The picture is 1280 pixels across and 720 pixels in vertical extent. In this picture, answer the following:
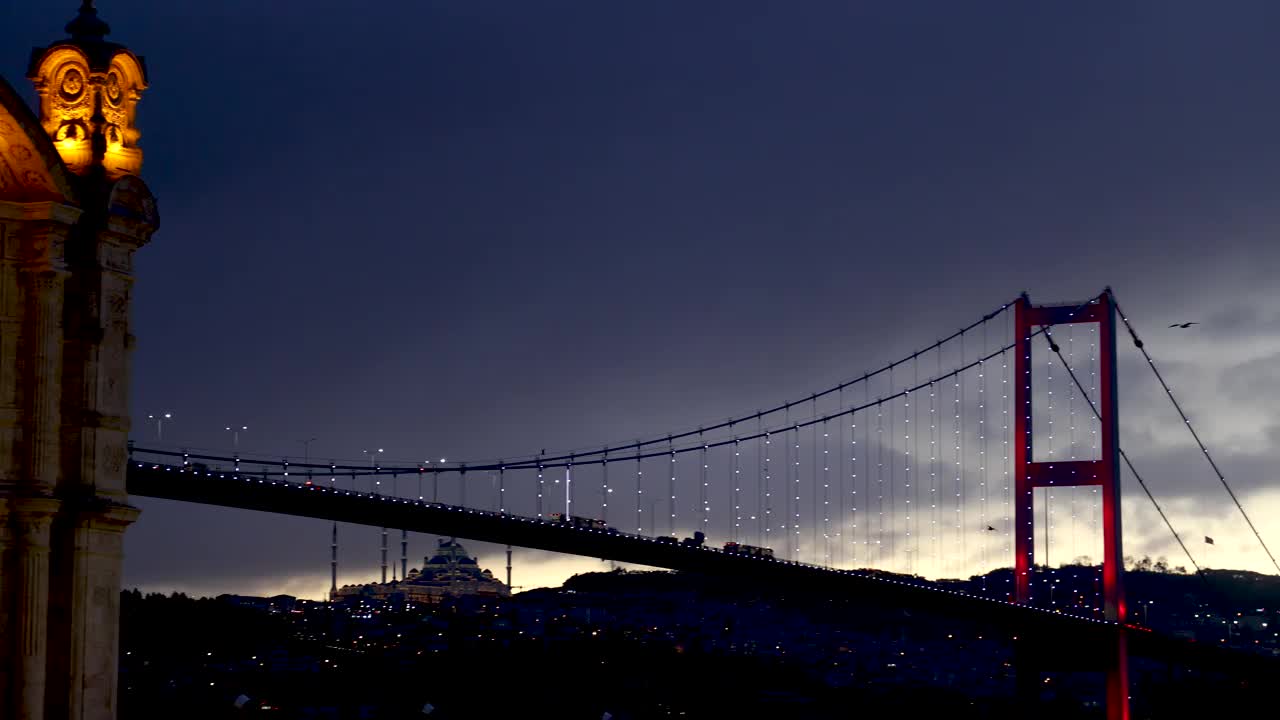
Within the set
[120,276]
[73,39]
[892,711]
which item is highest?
[73,39]

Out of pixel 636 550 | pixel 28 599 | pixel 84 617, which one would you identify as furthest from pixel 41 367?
pixel 636 550

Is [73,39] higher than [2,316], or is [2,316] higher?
[73,39]

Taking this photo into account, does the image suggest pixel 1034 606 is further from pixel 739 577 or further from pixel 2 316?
pixel 2 316

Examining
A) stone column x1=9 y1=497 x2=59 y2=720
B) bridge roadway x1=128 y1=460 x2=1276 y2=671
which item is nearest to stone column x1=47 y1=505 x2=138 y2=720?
stone column x1=9 y1=497 x2=59 y2=720

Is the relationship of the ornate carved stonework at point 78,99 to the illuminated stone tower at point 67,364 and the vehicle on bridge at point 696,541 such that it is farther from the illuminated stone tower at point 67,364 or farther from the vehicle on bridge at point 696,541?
the vehicle on bridge at point 696,541

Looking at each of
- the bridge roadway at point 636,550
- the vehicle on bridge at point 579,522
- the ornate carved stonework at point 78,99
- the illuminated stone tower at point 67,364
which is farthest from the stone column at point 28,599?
the vehicle on bridge at point 579,522

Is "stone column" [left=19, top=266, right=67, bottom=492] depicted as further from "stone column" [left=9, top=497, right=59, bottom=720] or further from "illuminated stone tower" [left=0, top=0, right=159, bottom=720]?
"stone column" [left=9, top=497, right=59, bottom=720]

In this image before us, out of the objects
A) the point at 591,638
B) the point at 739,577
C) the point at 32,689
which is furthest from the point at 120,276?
the point at 591,638
